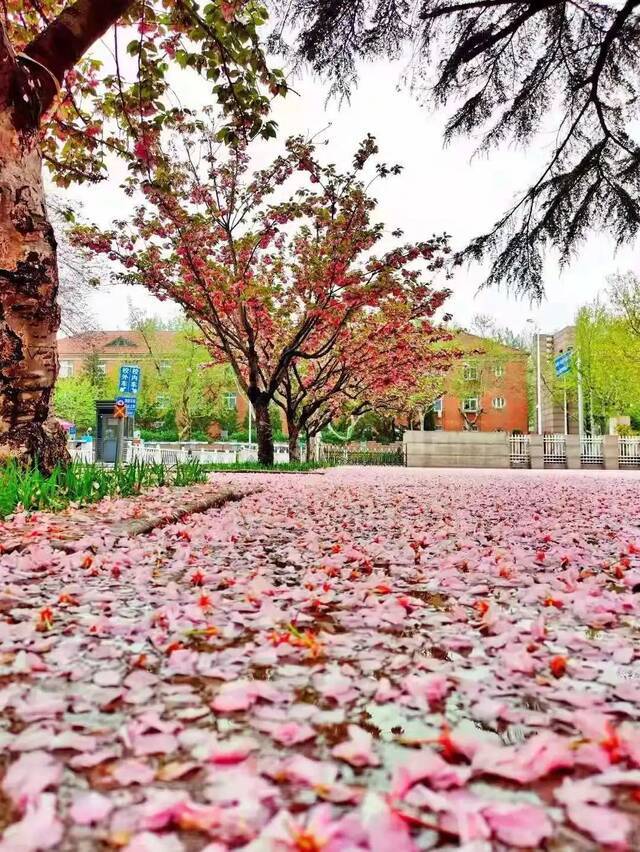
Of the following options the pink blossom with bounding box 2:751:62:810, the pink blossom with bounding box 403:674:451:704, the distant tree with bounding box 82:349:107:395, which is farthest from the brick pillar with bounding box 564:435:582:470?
the distant tree with bounding box 82:349:107:395

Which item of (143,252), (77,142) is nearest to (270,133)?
(77,142)

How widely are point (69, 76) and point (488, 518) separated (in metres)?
6.87

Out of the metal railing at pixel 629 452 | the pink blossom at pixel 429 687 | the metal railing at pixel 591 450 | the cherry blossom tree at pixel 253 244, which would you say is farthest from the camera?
the metal railing at pixel 629 452

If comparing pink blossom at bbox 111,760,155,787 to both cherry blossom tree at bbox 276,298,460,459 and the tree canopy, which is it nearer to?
the tree canopy

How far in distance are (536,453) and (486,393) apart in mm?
20937

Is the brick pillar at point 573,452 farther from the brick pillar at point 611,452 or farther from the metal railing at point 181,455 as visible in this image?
the metal railing at point 181,455

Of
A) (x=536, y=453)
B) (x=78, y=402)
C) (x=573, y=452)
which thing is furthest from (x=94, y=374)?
(x=573, y=452)

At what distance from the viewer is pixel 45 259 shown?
476cm

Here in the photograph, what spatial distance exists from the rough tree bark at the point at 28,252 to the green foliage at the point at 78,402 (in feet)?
126

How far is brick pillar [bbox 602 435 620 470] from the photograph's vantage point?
25.6 m

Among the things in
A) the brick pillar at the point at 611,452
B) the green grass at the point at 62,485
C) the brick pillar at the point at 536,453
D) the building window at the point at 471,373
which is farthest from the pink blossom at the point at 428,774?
the building window at the point at 471,373

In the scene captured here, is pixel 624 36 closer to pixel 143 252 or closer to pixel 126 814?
pixel 126 814

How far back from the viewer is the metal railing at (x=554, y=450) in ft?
85.6

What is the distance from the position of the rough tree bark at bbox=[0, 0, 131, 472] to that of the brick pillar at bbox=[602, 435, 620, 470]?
25.7m
